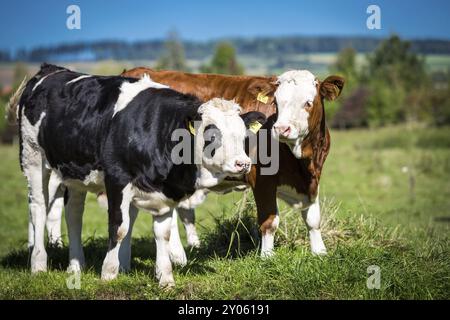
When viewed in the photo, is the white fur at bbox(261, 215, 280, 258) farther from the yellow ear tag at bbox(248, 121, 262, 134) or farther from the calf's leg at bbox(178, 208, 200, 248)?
the calf's leg at bbox(178, 208, 200, 248)

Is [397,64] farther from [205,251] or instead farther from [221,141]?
[221,141]

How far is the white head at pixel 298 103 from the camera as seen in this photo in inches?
298

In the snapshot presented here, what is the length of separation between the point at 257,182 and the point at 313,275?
1.47 m

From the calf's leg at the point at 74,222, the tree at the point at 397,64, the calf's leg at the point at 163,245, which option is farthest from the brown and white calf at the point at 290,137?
the tree at the point at 397,64

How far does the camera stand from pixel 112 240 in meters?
7.75

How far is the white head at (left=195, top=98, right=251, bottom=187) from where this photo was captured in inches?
272

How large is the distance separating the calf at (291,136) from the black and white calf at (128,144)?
0.80 metres

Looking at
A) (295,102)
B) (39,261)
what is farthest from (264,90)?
(39,261)

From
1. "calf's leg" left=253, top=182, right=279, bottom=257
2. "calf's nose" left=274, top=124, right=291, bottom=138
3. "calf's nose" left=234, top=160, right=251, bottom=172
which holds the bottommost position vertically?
"calf's leg" left=253, top=182, right=279, bottom=257

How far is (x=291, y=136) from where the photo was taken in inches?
297

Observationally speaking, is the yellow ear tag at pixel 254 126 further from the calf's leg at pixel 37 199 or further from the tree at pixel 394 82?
the tree at pixel 394 82

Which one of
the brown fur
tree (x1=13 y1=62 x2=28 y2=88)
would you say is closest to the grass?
the brown fur

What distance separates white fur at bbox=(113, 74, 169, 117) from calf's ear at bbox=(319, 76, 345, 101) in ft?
6.49
